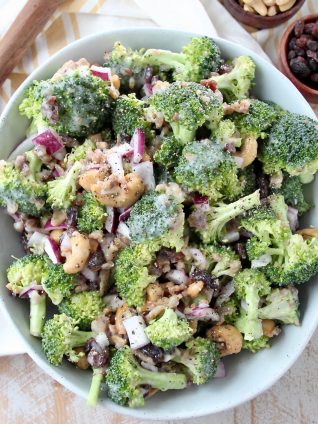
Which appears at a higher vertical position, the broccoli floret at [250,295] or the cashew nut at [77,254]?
the cashew nut at [77,254]

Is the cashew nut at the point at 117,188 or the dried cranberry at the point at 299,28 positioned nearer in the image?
the cashew nut at the point at 117,188

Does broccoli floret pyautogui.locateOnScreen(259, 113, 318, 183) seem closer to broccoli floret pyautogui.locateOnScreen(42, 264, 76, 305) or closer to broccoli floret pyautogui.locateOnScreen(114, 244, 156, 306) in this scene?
broccoli floret pyautogui.locateOnScreen(114, 244, 156, 306)

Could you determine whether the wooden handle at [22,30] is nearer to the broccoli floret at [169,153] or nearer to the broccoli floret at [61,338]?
the broccoli floret at [169,153]

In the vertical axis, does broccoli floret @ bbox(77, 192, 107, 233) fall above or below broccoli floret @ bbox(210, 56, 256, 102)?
below

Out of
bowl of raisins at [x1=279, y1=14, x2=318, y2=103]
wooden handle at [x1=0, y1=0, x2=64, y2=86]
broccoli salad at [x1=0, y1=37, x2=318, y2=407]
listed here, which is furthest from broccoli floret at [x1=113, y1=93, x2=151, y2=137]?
bowl of raisins at [x1=279, y1=14, x2=318, y2=103]

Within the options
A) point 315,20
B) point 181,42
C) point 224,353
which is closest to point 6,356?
point 224,353

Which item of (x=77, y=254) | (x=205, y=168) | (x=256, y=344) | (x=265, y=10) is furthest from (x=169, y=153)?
(x=265, y=10)

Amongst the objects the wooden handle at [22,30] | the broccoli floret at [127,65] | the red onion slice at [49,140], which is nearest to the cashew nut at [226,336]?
the red onion slice at [49,140]
